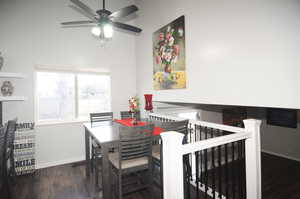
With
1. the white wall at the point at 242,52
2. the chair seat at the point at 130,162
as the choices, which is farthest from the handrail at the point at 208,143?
the chair seat at the point at 130,162

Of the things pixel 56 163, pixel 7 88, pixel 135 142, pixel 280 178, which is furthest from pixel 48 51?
pixel 280 178

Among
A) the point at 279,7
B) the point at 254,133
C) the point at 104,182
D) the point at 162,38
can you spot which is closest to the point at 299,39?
the point at 279,7

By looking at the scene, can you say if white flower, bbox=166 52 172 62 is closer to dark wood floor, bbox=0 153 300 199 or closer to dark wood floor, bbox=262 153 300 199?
dark wood floor, bbox=0 153 300 199

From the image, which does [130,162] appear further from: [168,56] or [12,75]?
[12,75]

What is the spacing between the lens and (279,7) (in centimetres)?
132

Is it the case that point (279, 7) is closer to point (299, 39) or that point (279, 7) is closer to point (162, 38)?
point (299, 39)

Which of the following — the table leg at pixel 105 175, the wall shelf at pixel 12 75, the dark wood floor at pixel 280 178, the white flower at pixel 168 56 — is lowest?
the dark wood floor at pixel 280 178

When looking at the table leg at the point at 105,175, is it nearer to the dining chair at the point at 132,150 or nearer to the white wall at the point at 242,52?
the dining chair at the point at 132,150

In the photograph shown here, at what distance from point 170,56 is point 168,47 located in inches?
7.2

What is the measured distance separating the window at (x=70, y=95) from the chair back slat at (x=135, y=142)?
2.26 m

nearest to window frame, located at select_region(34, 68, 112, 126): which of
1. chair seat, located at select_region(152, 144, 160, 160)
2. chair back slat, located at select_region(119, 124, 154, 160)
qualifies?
chair seat, located at select_region(152, 144, 160, 160)

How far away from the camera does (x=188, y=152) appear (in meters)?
1.10

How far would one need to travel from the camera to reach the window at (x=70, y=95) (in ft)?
10.5

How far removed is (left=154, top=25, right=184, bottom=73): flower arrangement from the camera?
2.51m
